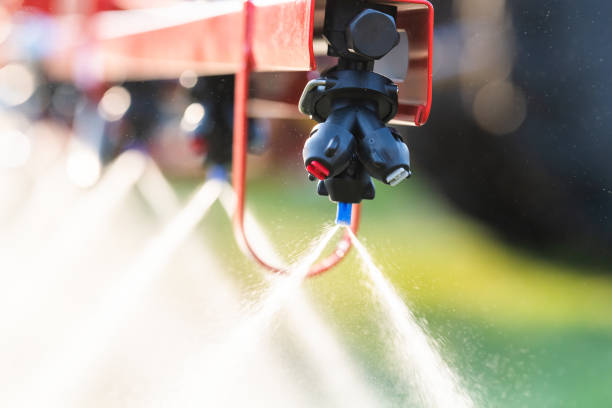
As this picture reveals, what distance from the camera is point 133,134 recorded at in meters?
1.73

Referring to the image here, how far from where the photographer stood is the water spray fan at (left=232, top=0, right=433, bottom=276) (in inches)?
14.9

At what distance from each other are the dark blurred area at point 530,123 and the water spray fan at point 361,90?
3.61ft

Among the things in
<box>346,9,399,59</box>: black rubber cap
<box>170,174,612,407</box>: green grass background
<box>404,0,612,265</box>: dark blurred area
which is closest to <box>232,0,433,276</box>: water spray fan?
<box>346,9,399,59</box>: black rubber cap

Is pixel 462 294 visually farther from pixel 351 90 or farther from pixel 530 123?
pixel 351 90

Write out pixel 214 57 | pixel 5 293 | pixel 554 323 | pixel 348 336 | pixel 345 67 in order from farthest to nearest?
pixel 554 323, pixel 5 293, pixel 348 336, pixel 214 57, pixel 345 67

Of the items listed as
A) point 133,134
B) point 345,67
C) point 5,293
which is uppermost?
point 345,67

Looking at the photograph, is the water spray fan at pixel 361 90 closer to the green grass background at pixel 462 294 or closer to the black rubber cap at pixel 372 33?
the black rubber cap at pixel 372 33

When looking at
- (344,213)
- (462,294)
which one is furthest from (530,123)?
(344,213)

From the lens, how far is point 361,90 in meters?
0.41

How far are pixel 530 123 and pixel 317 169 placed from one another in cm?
131

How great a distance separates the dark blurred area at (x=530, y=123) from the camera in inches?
56.0

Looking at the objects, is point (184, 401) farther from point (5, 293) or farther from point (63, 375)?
point (5, 293)

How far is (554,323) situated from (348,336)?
599mm

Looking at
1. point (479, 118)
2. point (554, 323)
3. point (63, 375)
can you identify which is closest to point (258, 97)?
point (63, 375)
